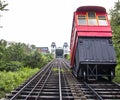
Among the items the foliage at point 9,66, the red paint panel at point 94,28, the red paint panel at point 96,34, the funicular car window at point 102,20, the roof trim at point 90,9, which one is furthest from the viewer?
the foliage at point 9,66

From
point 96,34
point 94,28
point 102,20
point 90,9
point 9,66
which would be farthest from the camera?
point 9,66

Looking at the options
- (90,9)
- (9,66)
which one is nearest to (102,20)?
(90,9)

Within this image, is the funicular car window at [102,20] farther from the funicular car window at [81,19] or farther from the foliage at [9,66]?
the foliage at [9,66]

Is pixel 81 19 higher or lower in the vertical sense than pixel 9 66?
higher

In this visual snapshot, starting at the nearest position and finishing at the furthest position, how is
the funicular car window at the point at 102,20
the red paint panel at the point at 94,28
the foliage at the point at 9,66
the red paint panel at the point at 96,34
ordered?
the red paint panel at the point at 96,34 < the red paint panel at the point at 94,28 < the funicular car window at the point at 102,20 < the foliage at the point at 9,66

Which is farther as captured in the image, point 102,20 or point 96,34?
point 102,20

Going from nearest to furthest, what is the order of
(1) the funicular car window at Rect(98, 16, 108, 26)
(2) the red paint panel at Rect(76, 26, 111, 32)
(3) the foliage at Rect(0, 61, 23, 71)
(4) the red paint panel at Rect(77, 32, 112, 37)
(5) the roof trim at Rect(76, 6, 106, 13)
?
1. (4) the red paint panel at Rect(77, 32, 112, 37)
2. (2) the red paint panel at Rect(76, 26, 111, 32)
3. (1) the funicular car window at Rect(98, 16, 108, 26)
4. (5) the roof trim at Rect(76, 6, 106, 13)
5. (3) the foliage at Rect(0, 61, 23, 71)

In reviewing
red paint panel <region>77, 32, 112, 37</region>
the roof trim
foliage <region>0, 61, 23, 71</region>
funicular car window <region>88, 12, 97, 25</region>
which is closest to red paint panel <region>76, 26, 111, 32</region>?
red paint panel <region>77, 32, 112, 37</region>

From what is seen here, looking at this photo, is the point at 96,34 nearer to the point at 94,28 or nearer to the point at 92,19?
the point at 94,28

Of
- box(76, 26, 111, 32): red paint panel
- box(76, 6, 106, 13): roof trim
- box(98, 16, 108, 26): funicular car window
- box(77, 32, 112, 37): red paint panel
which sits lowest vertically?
box(77, 32, 112, 37): red paint panel

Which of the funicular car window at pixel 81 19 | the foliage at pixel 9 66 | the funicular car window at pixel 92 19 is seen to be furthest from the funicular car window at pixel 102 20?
the foliage at pixel 9 66

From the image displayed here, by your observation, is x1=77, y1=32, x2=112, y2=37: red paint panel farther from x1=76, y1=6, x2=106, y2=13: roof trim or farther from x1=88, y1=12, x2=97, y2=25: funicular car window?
x1=76, y1=6, x2=106, y2=13: roof trim

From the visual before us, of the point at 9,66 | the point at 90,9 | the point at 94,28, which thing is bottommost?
the point at 9,66

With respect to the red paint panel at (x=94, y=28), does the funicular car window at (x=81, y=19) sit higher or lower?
higher
